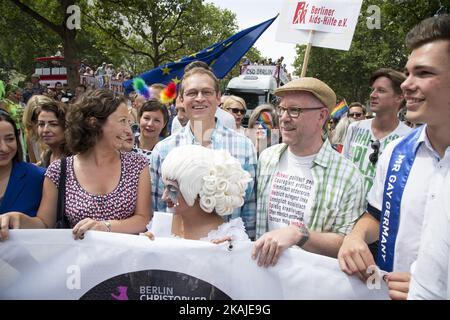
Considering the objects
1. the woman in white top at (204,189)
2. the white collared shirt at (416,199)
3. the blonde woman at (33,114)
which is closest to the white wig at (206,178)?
the woman in white top at (204,189)

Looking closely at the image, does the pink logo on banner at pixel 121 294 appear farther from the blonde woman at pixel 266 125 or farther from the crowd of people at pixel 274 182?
the blonde woman at pixel 266 125

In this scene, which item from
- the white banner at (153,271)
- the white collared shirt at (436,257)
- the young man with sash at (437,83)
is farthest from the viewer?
the white banner at (153,271)

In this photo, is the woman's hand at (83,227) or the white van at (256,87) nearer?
the woman's hand at (83,227)

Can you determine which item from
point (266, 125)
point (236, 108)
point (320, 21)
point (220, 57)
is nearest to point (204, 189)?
point (320, 21)

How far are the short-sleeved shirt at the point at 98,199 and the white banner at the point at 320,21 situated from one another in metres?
1.97

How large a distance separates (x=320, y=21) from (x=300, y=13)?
20 cm

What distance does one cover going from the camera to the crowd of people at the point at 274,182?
73.4 inches

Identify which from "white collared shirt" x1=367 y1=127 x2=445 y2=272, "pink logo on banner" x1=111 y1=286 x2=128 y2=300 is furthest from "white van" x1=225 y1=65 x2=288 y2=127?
"pink logo on banner" x1=111 y1=286 x2=128 y2=300

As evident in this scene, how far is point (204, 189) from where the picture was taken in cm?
206

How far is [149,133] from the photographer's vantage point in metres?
4.17

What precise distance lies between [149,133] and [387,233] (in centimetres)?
262

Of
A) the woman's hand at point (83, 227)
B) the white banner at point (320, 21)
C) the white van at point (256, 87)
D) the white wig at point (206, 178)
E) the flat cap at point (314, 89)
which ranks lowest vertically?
the white van at point (256, 87)

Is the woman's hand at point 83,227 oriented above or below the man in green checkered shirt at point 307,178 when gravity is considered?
below

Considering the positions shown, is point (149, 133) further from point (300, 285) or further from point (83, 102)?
point (300, 285)
